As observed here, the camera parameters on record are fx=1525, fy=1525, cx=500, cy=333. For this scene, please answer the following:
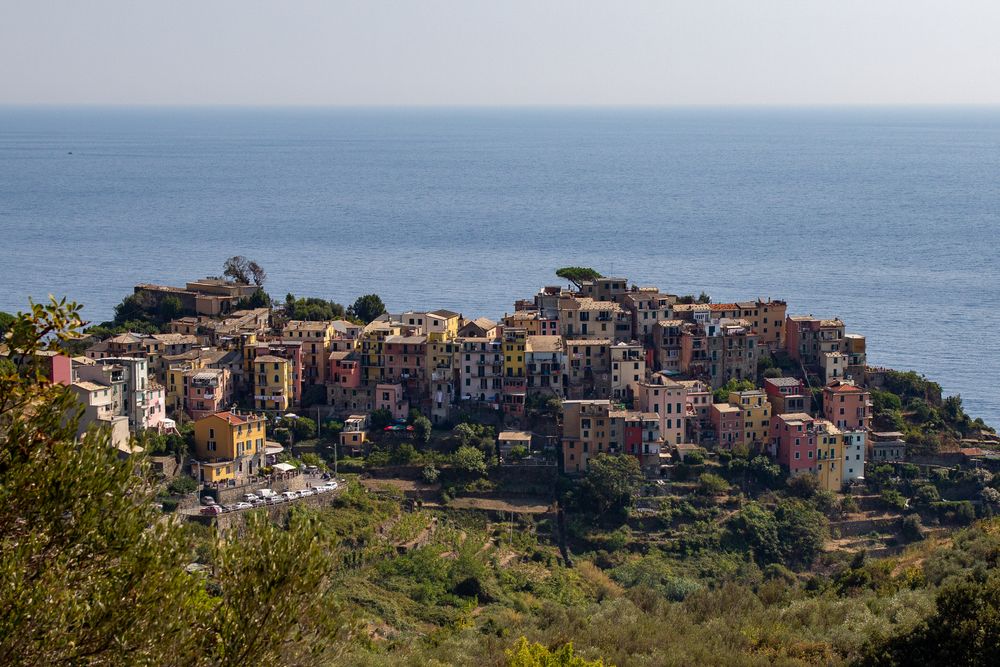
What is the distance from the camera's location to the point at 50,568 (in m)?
11.8

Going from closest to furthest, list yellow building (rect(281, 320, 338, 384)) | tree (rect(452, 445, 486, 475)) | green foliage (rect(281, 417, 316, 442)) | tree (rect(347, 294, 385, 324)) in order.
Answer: tree (rect(452, 445, 486, 475)), green foliage (rect(281, 417, 316, 442)), yellow building (rect(281, 320, 338, 384)), tree (rect(347, 294, 385, 324))

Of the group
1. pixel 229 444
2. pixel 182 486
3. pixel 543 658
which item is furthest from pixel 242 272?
pixel 543 658

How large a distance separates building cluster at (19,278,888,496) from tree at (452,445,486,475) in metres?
1.83

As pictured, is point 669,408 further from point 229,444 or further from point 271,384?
point 229,444

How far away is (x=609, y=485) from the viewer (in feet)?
102

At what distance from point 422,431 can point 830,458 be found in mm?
8840

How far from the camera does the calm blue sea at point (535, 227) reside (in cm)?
5441

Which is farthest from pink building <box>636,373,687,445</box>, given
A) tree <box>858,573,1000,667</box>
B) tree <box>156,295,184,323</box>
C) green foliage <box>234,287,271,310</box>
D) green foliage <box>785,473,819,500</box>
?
tree <box>156,295,184,323</box>

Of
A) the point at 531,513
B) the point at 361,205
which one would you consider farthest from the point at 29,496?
the point at 361,205

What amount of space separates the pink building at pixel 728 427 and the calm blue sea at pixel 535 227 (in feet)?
31.3

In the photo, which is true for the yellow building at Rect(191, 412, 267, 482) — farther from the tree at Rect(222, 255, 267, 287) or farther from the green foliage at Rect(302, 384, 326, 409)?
the tree at Rect(222, 255, 267, 287)

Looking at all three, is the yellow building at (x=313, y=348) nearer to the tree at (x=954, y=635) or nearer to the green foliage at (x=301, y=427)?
the green foliage at (x=301, y=427)

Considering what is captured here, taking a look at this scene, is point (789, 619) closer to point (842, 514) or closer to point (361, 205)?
point (842, 514)

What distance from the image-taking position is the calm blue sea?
54406mm
